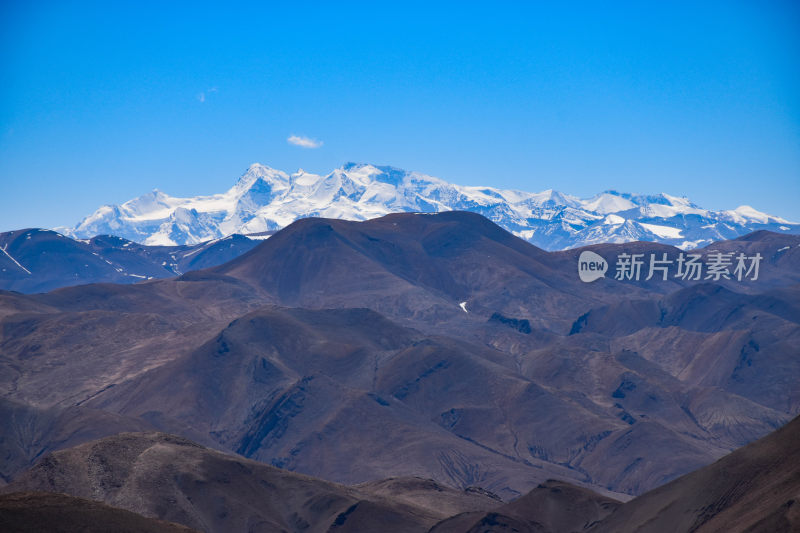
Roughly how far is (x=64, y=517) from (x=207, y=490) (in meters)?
32.6

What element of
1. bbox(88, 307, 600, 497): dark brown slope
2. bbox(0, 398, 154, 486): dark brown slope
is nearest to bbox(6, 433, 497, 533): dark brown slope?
bbox(0, 398, 154, 486): dark brown slope

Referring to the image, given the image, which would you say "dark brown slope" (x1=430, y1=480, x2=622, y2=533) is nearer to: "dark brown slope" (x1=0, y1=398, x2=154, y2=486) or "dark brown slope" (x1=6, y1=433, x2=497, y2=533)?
"dark brown slope" (x1=6, y1=433, x2=497, y2=533)

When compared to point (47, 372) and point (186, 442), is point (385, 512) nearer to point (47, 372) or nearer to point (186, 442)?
point (186, 442)

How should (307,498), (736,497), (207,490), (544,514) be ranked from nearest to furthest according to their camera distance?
(736,497)
(544,514)
(207,490)
(307,498)

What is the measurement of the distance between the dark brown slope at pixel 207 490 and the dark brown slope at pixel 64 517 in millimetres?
22628

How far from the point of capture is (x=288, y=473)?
10944 cm

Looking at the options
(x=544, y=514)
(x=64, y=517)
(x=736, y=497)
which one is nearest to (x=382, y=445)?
(x=544, y=514)

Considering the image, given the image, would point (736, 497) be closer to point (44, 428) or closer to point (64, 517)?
point (64, 517)

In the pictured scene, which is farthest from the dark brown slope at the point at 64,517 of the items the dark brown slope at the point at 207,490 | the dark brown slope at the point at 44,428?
the dark brown slope at the point at 44,428

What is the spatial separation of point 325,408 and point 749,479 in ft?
330

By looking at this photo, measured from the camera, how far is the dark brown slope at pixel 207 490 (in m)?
96.0

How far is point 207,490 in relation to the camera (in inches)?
3944

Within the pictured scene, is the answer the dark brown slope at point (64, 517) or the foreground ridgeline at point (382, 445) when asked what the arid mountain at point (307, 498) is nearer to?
the foreground ridgeline at point (382, 445)

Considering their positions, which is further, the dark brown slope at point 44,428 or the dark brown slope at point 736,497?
the dark brown slope at point 44,428
